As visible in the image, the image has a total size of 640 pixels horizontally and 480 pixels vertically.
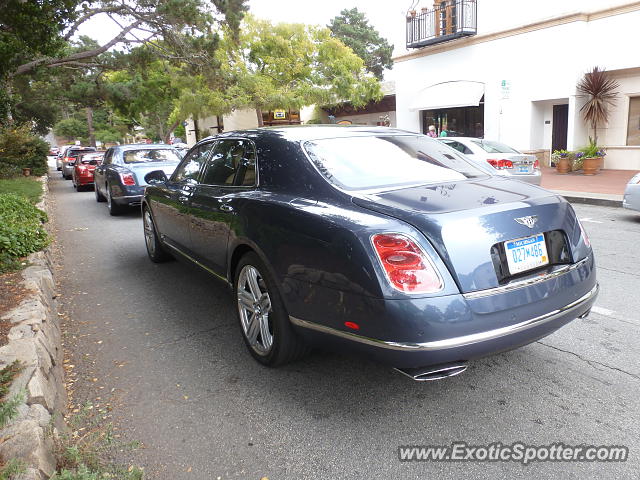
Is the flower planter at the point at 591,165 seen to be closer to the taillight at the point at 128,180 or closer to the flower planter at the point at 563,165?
the flower planter at the point at 563,165

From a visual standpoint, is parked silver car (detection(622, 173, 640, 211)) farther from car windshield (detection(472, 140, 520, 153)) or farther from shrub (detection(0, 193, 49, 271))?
shrub (detection(0, 193, 49, 271))

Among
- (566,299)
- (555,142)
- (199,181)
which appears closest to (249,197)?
(199,181)

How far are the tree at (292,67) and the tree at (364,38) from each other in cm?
3002

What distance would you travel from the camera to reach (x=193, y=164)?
5180 millimetres

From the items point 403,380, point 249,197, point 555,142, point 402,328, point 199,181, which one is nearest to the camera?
point 402,328

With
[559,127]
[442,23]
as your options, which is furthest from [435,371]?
[442,23]

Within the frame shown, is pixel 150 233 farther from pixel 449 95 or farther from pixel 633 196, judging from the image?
pixel 449 95

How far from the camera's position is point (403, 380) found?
338 cm

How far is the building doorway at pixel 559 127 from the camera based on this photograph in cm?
1848

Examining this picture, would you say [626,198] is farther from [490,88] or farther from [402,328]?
[490,88]

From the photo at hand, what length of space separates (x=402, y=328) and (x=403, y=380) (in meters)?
0.99

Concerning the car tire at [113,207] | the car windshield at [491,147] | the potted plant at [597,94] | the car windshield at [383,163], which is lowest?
the car tire at [113,207]

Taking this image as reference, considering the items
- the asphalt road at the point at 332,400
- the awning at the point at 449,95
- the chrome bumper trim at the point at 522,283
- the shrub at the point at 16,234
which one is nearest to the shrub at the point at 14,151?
the shrub at the point at 16,234

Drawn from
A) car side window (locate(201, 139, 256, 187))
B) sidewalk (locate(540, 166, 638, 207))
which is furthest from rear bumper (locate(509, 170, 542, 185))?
car side window (locate(201, 139, 256, 187))
